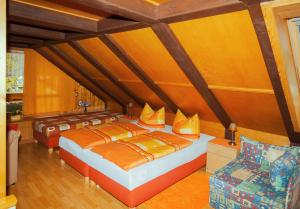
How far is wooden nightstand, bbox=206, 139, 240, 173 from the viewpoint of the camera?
11.2 ft

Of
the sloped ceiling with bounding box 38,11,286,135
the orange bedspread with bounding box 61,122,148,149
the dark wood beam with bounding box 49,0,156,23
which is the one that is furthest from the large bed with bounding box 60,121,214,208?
the dark wood beam with bounding box 49,0,156,23

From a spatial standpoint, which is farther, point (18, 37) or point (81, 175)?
point (18, 37)

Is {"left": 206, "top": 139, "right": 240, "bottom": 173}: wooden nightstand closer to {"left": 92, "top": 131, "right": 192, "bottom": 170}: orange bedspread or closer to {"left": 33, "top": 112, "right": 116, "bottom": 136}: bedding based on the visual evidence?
{"left": 92, "top": 131, "right": 192, "bottom": 170}: orange bedspread

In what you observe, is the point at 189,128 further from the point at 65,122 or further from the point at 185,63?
the point at 65,122

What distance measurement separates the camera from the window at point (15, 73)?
17.1 feet

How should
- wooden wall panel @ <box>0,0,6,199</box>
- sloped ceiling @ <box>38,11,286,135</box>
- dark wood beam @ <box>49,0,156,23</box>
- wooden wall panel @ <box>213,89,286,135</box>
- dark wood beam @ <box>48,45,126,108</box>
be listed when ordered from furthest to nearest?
dark wood beam @ <box>48,45,126,108</box> → wooden wall panel @ <box>213,89,286,135</box> → sloped ceiling @ <box>38,11,286,135</box> → dark wood beam @ <box>49,0,156,23</box> → wooden wall panel @ <box>0,0,6,199</box>

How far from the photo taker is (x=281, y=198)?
2199 mm

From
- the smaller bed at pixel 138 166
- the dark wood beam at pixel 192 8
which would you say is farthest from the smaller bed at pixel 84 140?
the dark wood beam at pixel 192 8

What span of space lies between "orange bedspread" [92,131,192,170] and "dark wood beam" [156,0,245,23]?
1.75m

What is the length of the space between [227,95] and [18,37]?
4195 mm

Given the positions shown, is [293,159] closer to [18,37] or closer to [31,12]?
[31,12]

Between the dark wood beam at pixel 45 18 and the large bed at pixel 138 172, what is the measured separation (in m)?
1.89

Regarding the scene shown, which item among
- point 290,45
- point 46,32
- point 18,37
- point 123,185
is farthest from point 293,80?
point 18,37

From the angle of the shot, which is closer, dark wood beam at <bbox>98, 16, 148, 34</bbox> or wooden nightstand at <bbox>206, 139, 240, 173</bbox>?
dark wood beam at <bbox>98, 16, 148, 34</bbox>
